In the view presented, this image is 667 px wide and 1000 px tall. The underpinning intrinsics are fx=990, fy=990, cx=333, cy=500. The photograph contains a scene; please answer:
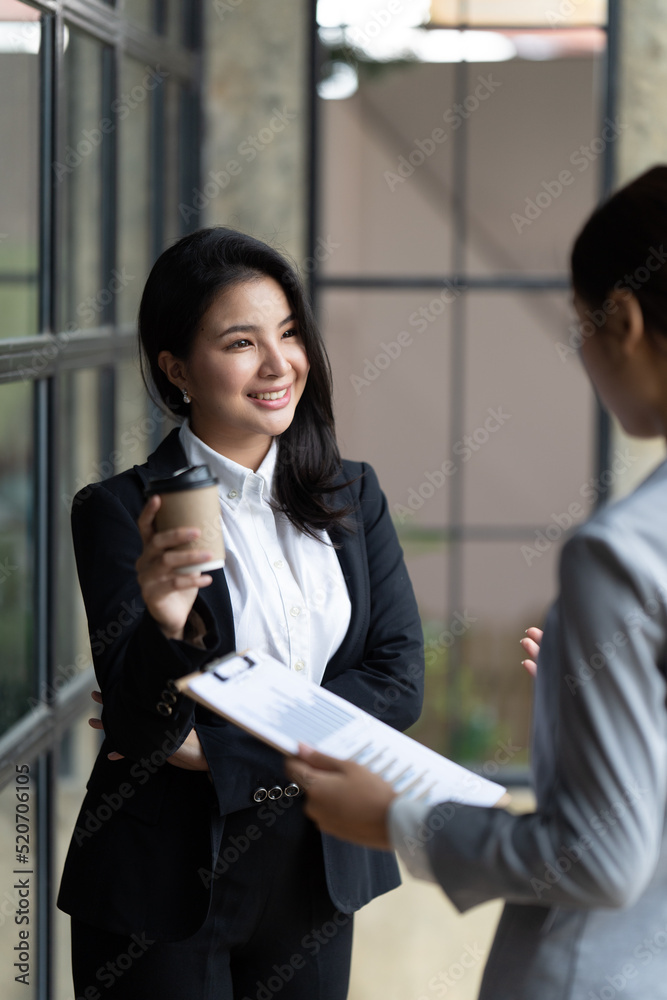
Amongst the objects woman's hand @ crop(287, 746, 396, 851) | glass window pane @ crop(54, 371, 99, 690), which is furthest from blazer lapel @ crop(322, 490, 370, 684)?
glass window pane @ crop(54, 371, 99, 690)

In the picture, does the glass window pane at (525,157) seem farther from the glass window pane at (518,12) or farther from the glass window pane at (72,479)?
the glass window pane at (72,479)

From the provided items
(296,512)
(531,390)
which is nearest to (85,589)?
(296,512)

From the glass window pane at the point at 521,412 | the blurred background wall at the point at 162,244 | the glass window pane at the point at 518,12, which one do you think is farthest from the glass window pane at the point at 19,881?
the glass window pane at the point at 521,412

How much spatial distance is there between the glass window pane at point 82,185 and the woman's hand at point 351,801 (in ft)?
4.73

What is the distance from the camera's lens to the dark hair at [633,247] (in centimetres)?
77

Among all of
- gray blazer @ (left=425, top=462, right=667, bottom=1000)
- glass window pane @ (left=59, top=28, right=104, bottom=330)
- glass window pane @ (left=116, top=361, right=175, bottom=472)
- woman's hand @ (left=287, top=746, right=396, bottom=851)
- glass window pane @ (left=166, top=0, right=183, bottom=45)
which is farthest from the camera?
glass window pane @ (left=166, top=0, right=183, bottom=45)

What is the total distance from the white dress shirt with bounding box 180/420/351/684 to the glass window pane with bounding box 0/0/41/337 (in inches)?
25.9

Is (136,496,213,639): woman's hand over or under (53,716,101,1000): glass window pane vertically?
over

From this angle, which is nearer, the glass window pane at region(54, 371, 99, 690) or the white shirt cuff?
the white shirt cuff

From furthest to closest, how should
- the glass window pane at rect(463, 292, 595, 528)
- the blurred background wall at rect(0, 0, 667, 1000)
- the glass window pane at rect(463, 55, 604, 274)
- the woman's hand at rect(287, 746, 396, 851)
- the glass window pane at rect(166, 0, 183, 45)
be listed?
the glass window pane at rect(463, 292, 595, 528), the glass window pane at rect(463, 55, 604, 274), the glass window pane at rect(166, 0, 183, 45), the blurred background wall at rect(0, 0, 667, 1000), the woman's hand at rect(287, 746, 396, 851)

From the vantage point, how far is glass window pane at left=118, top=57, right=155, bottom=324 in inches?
102

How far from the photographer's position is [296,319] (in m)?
1.40

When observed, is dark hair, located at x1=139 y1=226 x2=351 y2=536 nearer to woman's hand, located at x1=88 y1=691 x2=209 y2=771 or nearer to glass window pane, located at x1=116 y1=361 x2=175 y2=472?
woman's hand, located at x1=88 y1=691 x2=209 y2=771

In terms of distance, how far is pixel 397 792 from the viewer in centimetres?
88
